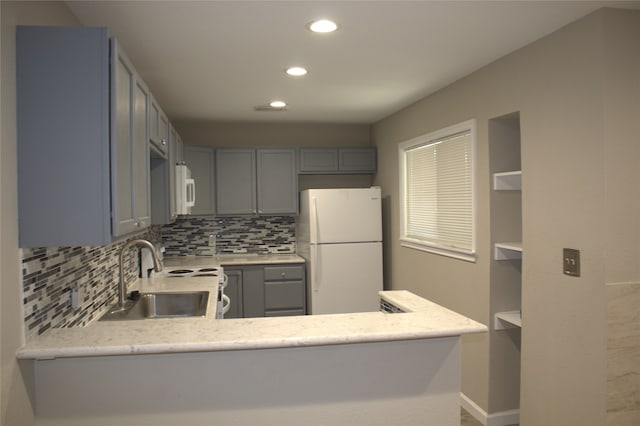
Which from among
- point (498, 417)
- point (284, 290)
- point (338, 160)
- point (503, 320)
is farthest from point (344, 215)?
point (498, 417)

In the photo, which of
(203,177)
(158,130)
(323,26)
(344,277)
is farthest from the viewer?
(203,177)

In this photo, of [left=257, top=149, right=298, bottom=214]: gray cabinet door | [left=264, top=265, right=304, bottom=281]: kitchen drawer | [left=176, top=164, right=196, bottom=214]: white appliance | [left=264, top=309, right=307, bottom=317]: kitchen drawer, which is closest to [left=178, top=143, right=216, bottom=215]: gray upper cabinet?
[left=257, top=149, right=298, bottom=214]: gray cabinet door

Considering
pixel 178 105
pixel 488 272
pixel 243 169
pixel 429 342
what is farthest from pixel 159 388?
pixel 243 169

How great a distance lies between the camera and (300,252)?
5.40m

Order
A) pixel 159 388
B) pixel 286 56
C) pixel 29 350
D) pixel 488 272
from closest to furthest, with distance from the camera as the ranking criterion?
pixel 29 350 < pixel 159 388 < pixel 286 56 < pixel 488 272

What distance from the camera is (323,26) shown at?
245 centimetres

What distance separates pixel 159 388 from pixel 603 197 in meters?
2.12

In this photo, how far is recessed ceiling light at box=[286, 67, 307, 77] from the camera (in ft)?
10.6

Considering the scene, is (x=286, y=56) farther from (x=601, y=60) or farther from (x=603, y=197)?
(x=603, y=197)

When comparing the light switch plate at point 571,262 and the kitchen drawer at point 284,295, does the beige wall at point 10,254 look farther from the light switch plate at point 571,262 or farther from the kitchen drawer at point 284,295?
the kitchen drawer at point 284,295

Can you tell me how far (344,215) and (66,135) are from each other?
3.33 meters

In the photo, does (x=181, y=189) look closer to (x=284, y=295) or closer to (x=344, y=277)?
→ (x=284, y=295)

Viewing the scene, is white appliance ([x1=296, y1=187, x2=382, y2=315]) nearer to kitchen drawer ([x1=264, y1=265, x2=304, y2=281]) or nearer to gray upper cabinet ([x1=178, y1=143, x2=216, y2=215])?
kitchen drawer ([x1=264, y1=265, x2=304, y2=281])

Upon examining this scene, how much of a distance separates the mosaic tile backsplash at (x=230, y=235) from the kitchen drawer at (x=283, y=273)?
60 centimetres
